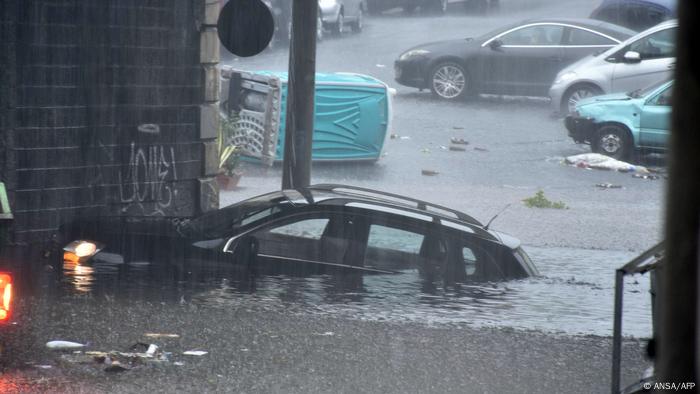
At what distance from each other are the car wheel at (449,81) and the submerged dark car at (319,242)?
13417 mm

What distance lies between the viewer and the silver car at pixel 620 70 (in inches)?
803

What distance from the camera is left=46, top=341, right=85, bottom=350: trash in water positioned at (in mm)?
7223

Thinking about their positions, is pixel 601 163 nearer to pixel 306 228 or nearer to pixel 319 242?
pixel 319 242

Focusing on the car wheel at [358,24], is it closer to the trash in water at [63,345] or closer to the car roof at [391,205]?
the car roof at [391,205]

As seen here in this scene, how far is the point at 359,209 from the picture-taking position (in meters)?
8.60

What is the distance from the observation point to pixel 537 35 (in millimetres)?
22500

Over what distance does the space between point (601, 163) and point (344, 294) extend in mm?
9597

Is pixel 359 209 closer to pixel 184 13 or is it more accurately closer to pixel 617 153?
pixel 184 13

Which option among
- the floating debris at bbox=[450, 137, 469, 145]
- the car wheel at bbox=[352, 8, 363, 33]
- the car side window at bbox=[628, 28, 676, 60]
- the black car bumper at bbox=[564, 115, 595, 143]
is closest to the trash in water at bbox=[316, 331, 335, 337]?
the black car bumper at bbox=[564, 115, 595, 143]

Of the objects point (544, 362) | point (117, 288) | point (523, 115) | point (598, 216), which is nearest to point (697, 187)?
point (544, 362)

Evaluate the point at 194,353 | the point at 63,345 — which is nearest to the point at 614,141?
the point at 194,353

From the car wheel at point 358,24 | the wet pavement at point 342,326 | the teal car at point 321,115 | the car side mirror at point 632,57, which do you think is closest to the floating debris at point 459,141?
the teal car at point 321,115

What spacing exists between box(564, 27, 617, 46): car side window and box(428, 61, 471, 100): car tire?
7.56ft

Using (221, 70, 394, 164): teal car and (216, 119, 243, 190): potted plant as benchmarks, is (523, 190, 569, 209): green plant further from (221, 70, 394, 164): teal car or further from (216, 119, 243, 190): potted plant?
(216, 119, 243, 190): potted plant
